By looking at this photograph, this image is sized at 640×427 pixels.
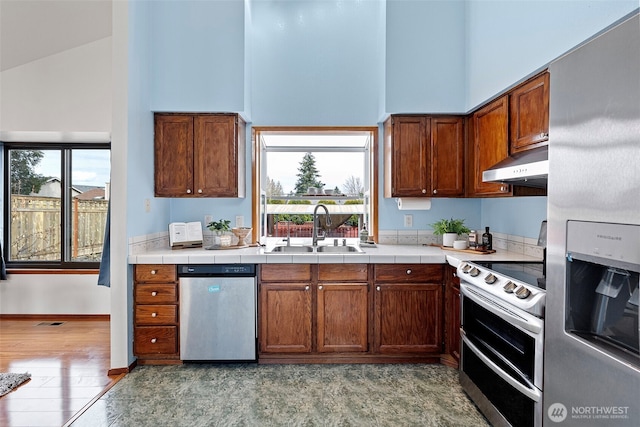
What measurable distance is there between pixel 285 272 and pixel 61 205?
308 centimetres

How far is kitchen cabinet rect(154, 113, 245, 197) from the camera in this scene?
3.25 meters

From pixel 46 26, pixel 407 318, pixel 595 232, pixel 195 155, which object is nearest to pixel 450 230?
pixel 407 318

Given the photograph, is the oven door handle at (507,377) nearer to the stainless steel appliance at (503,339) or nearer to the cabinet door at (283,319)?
the stainless steel appliance at (503,339)

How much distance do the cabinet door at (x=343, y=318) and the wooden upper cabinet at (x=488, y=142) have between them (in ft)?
4.16

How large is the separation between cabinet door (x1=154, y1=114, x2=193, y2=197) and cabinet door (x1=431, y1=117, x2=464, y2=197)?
221 cm

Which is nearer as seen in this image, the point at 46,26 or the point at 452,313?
the point at 452,313

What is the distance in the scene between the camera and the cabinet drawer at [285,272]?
9.50 feet

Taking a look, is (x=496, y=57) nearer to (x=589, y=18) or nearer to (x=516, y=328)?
(x=589, y=18)

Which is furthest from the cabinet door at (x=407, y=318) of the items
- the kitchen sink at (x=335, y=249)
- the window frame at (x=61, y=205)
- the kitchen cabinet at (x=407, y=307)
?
the window frame at (x=61, y=205)

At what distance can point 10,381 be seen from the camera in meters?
2.60

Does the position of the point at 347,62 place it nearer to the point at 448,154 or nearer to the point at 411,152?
the point at 411,152

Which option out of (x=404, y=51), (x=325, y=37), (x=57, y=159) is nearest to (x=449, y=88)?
(x=404, y=51)

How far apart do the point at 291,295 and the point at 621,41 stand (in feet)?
8.02

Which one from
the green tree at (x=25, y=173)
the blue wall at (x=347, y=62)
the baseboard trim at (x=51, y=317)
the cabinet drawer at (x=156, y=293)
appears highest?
the blue wall at (x=347, y=62)
